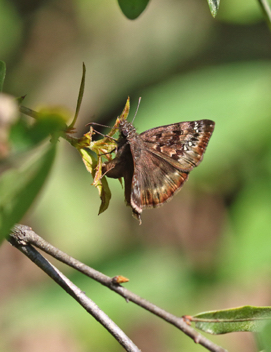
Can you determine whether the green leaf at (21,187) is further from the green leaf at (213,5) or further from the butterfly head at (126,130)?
the butterfly head at (126,130)

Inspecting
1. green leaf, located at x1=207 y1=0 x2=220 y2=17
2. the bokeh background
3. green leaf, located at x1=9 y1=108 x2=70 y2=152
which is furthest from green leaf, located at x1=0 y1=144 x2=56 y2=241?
the bokeh background

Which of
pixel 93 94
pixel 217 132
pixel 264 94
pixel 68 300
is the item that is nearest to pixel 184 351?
pixel 68 300

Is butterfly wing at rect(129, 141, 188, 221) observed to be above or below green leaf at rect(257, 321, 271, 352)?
above

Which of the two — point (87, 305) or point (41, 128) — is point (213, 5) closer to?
point (41, 128)

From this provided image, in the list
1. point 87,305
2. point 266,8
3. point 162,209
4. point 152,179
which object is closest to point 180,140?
point 152,179

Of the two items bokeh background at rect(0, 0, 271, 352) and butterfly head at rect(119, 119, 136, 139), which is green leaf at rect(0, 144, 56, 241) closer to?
butterfly head at rect(119, 119, 136, 139)

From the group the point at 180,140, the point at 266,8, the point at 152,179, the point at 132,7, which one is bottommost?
the point at 152,179

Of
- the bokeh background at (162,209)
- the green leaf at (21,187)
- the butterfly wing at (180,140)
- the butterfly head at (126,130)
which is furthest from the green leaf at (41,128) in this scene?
the bokeh background at (162,209)
